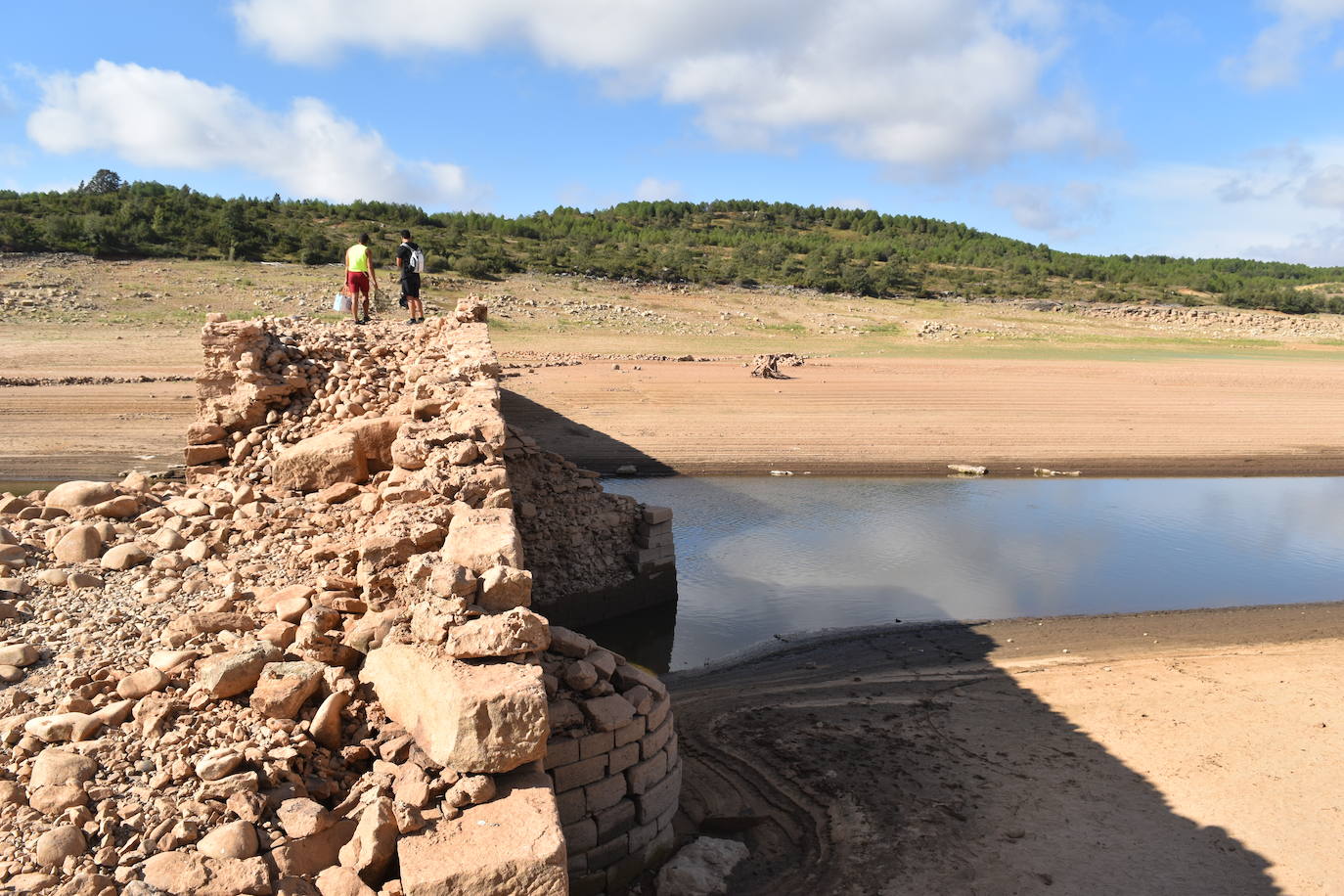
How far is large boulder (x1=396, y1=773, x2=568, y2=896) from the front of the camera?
3.32 metres

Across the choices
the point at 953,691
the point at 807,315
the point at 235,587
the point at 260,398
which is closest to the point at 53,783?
the point at 235,587

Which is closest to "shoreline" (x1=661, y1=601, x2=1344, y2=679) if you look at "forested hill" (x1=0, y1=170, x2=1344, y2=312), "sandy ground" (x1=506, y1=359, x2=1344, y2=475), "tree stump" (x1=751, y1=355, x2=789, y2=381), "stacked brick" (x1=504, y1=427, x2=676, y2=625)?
"stacked brick" (x1=504, y1=427, x2=676, y2=625)

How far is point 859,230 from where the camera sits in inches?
2781

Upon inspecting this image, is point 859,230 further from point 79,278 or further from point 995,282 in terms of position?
point 79,278

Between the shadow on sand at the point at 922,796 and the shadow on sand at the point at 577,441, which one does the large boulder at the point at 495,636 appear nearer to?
the shadow on sand at the point at 922,796

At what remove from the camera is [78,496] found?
21.8ft

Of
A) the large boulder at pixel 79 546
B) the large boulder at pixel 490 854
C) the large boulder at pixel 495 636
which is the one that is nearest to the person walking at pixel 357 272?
the large boulder at pixel 79 546

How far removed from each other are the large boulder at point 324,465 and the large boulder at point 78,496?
1144mm

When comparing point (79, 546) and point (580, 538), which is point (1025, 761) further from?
point (79, 546)

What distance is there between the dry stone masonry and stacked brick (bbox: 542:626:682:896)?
12 millimetres

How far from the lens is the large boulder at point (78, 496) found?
6602mm

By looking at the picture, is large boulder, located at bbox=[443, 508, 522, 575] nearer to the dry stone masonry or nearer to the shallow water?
the dry stone masonry

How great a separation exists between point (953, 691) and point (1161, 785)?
1.80m

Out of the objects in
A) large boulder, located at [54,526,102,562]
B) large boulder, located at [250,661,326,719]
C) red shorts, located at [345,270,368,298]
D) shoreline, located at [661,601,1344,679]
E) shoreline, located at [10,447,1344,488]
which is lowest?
shoreline, located at [661,601,1344,679]
